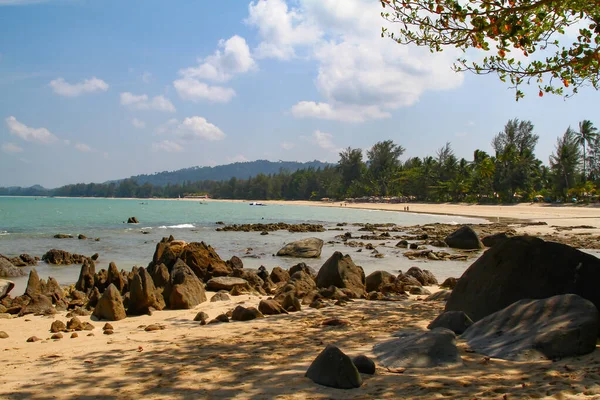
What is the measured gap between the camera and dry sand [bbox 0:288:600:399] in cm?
434

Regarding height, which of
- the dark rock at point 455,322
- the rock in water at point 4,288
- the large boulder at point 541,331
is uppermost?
the large boulder at point 541,331

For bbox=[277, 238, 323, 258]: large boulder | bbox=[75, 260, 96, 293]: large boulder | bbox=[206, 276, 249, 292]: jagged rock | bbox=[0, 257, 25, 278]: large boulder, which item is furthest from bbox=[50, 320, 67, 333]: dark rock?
bbox=[277, 238, 323, 258]: large boulder

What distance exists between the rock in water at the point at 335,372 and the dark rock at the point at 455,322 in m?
2.31

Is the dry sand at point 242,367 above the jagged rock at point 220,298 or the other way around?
above

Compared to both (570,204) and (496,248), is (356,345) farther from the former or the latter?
(570,204)

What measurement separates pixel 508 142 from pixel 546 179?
9922 millimetres

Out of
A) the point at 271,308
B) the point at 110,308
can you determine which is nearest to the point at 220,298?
the point at 271,308

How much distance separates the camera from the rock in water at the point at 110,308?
8.86m

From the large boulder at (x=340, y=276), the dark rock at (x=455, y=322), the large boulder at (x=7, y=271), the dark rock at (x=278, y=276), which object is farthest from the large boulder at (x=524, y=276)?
the large boulder at (x=7, y=271)

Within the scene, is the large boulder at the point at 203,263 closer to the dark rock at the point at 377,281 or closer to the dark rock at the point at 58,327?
the dark rock at the point at 377,281

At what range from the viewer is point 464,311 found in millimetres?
7027

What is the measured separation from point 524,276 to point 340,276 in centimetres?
564

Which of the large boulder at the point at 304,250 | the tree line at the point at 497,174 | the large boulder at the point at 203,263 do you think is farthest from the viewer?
the tree line at the point at 497,174

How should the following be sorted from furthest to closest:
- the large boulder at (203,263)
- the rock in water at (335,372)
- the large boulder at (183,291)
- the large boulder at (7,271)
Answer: the large boulder at (7,271) < the large boulder at (203,263) < the large boulder at (183,291) < the rock in water at (335,372)
